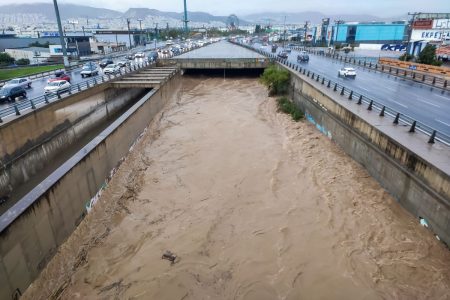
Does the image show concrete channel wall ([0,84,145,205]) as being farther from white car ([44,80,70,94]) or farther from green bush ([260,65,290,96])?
→ green bush ([260,65,290,96])

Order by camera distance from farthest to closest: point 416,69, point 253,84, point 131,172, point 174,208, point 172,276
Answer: point 253,84
point 416,69
point 131,172
point 174,208
point 172,276

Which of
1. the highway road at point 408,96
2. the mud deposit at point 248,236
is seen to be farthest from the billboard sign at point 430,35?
the mud deposit at point 248,236

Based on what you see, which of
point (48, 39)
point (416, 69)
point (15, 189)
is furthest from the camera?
point (48, 39)

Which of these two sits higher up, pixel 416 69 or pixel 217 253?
pixel 416 69

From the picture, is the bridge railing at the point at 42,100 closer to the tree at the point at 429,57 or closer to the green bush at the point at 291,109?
the green bush at the point at 291,109

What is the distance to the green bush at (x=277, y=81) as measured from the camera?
41.5m

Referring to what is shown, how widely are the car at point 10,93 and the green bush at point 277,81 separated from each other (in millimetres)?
28635

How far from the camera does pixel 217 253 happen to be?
1396 cm

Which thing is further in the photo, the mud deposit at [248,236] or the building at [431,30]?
the building at [431,30]

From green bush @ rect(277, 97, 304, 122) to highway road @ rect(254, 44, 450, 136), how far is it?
20.3 feet

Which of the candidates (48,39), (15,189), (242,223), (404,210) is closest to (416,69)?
(404,210)

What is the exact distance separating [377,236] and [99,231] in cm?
1317

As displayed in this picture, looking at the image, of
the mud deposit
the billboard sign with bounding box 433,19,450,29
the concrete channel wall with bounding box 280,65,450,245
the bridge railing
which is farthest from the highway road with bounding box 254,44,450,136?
the billboard sign with bounding box 433,19,450,29

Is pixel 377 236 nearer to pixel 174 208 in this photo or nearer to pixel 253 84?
pixel 174 208
